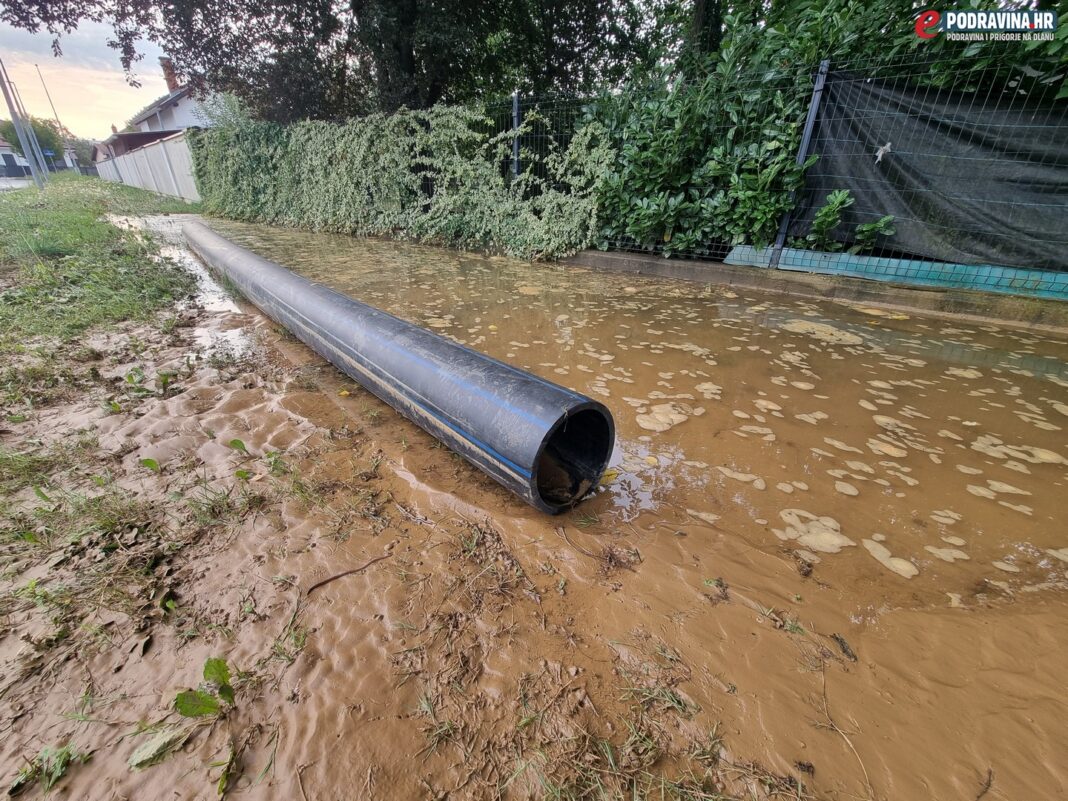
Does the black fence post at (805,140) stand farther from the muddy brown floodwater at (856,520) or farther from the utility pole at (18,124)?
the utility pole at (18,124)

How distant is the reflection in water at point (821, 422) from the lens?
1.53 m

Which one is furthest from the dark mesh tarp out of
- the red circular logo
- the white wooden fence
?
the white wooden fence

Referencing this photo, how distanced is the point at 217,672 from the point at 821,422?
104 inches

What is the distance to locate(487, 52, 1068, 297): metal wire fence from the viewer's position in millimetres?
3570

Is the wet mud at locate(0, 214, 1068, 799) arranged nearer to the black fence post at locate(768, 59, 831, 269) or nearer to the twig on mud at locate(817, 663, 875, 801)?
the twig on mud at locate(817, 663, 875, 801)

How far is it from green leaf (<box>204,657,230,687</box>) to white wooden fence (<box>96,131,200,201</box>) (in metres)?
19.9

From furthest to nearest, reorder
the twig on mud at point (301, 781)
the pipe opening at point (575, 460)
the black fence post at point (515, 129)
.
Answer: the black fence post at point (515, 129)
the pipe opening at point (575, 460)
the twig on mud at point (301, 781)

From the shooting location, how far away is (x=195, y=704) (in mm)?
954

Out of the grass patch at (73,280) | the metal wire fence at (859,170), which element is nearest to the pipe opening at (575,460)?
the grass patch at (73,280)

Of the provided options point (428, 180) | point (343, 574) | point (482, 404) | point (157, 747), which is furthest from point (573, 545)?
point (428, 180)

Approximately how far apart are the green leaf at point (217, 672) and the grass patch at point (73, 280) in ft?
11.2

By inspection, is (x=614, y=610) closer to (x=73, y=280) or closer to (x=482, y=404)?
(x=482, y=404)

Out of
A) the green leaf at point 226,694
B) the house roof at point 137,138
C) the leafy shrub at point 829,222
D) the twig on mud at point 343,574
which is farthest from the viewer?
the house roof at point 137,138

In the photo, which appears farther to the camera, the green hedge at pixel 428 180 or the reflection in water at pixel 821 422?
the green hedge at pixel 428 180
